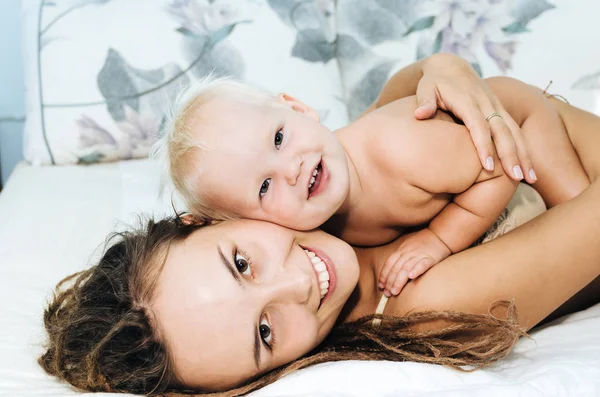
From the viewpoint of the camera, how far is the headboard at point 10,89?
2.23 metres

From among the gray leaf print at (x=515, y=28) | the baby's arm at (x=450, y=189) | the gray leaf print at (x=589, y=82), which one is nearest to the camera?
the baby's arm at (x=450, y=189)

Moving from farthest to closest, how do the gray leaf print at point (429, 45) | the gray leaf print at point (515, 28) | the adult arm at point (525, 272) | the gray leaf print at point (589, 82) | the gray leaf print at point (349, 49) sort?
the gray leaf print at point (349, 49) < the gray leaf print at point (429, 45) < the gray leaf print at point (515, 28) < the gray leaf print at point (589, 82) < the adult arm at point (525, 272)

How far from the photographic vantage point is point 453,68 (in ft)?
4.00

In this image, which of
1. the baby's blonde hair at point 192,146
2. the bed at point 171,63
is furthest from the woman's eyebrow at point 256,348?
the bed at point 171,63

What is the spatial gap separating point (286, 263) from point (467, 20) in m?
1.14

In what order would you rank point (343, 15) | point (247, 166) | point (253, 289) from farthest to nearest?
point (343, 15)
point (247, 166)
point (253, 289)

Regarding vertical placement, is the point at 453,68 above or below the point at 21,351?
above

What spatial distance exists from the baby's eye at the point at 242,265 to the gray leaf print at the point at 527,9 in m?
1.17

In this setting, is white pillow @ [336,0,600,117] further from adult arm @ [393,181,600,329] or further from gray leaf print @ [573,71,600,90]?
adult arm @ [393,181,600,329]

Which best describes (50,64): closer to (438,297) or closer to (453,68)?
(453,68)

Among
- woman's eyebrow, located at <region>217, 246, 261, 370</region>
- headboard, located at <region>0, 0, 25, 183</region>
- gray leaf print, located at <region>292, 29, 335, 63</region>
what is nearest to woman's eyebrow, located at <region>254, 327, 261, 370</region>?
woman's eyebrow, located at <region>217, 246, 261, 370</region>

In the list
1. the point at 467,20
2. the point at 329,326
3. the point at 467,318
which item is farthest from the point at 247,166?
the point at 467,20

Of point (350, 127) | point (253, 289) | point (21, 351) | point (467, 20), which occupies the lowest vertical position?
point (21, 351)

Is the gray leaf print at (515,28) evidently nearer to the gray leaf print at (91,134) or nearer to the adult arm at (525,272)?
the adult arm at (525,272)
